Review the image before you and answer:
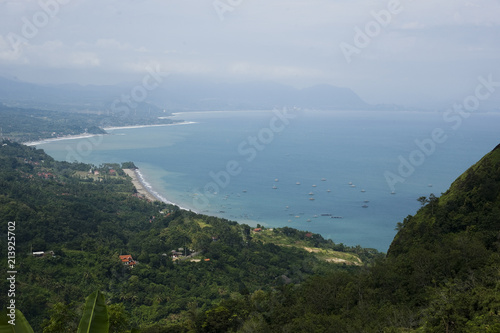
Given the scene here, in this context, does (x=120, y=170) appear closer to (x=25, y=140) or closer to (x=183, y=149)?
(x=183, y=149)

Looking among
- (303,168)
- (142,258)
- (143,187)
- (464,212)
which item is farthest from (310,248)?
(303,168)

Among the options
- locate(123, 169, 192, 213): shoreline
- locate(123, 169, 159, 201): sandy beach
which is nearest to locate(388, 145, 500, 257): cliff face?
locate(123, 169, 192, 213): shoreline

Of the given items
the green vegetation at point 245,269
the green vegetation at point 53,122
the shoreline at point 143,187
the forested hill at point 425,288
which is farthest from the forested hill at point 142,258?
the green vegetation at point 53,122

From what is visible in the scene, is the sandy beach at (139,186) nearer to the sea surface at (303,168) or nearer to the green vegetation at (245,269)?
the sea surface at (303,168)

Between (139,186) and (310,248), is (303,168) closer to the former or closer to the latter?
(139,186)

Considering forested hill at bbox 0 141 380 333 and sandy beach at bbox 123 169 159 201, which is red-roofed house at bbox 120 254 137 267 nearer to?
forested hill at bbox 0 141 380 333

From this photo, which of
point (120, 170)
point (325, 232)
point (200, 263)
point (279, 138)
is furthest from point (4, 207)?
point (279, 138)

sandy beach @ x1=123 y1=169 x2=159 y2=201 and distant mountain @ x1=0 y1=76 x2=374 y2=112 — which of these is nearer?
sandy beach @ x1=123 y1=169 x2=159 y2=201

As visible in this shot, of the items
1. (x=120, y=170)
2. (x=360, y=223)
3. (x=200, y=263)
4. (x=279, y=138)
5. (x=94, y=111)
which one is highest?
(x=94, y=111)
